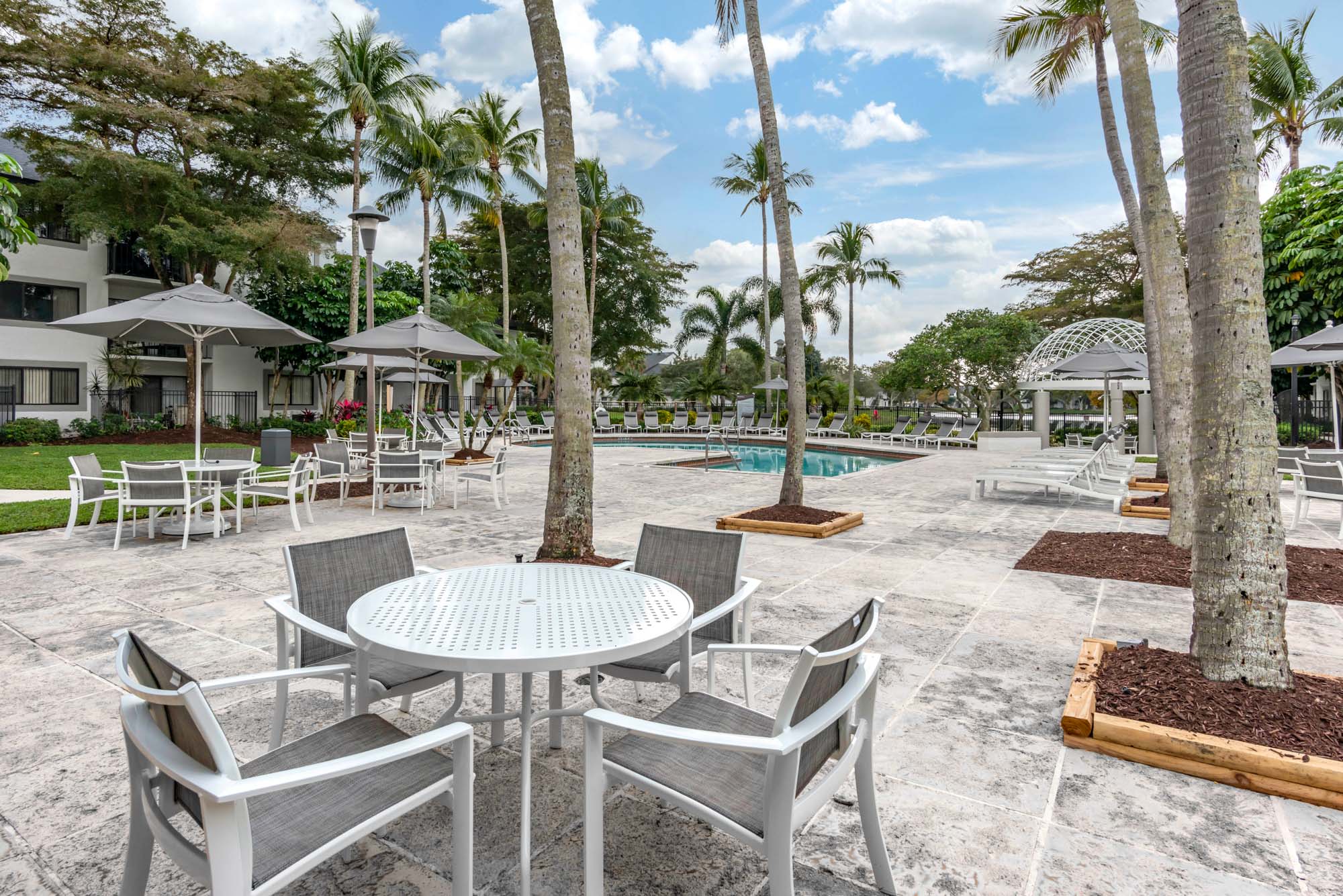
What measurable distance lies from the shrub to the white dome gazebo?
26630 mm

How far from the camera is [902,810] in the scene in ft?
7.42

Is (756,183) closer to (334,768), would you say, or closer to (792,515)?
(792,515)

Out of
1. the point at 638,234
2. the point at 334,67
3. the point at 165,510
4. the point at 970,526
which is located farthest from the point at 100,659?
the point at 638,234

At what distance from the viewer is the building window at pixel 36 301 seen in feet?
68.8

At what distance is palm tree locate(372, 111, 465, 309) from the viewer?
64.8 feet

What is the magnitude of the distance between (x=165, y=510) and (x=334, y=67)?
14420 millimetres

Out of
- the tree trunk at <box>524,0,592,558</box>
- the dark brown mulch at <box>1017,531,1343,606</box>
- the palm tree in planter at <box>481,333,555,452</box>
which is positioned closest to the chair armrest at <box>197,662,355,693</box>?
the tree trunk at <box>524,0,592,558</box>

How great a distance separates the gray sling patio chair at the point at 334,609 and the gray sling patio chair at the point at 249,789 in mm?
512

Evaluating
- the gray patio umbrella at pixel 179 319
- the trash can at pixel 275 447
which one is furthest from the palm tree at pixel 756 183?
the gray patio umbrella at pixel 179 319

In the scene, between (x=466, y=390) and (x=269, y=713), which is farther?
(x=466, y=390)

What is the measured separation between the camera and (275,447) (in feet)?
43.1

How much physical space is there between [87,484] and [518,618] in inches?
289

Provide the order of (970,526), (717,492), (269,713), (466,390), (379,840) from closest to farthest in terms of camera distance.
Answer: (379,840), (269,713), (970,526), (717,492), (466,390)

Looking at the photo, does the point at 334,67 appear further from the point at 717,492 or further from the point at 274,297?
the point at 717,492
